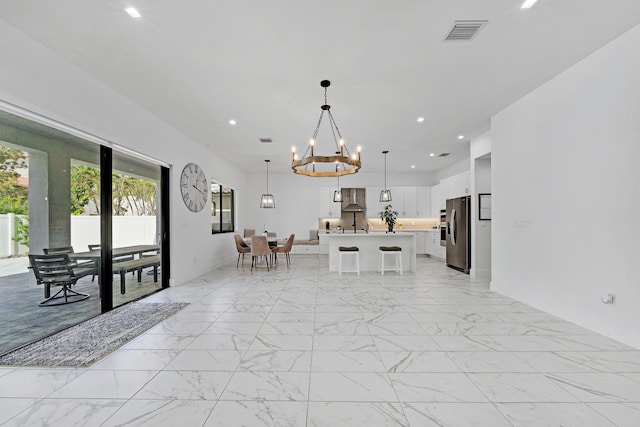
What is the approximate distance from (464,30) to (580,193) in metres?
2.24

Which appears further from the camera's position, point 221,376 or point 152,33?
point 152,33

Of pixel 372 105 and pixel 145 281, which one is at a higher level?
pixel 372 105

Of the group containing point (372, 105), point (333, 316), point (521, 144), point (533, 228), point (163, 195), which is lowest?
point (333, 316)

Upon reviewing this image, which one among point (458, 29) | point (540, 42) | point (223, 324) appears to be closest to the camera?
point (458, 29)

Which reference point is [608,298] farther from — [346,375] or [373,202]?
[373,202]

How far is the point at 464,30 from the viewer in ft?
8.45

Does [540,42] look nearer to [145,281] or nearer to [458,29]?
[458,29]

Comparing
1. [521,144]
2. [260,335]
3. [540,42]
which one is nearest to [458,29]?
[540,42]

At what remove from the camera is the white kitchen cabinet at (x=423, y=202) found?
9648 millimetres

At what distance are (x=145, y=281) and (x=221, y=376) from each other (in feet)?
13.0

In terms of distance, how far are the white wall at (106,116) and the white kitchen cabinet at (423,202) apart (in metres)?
6.54

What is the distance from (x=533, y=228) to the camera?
3881 millimetres

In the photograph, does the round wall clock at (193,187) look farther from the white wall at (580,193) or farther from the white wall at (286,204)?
the white wall at (580,193)

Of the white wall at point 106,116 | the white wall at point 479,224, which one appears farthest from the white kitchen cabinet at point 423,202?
the white wall at point 106,116
